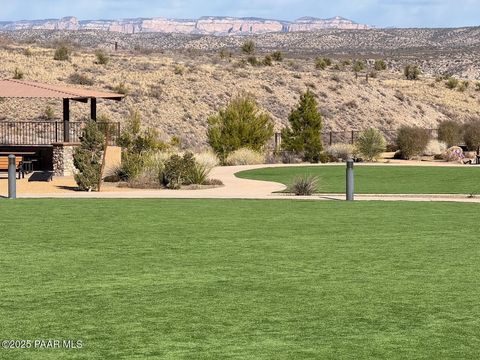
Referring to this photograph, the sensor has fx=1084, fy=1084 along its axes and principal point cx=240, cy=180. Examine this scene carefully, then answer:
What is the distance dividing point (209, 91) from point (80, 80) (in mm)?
8959

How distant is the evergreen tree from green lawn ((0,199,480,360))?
2558 centimetres

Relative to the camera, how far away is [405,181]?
104 feet

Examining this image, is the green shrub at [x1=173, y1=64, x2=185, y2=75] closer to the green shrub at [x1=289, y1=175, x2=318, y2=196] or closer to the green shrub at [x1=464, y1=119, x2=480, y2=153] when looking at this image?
the green shrub at [x1=464, y1=119, x2=480, y2=153]

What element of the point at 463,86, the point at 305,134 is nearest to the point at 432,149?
the point at 305,134

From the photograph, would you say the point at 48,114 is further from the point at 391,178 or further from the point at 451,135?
the point at 391,178

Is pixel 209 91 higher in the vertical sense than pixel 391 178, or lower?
higher

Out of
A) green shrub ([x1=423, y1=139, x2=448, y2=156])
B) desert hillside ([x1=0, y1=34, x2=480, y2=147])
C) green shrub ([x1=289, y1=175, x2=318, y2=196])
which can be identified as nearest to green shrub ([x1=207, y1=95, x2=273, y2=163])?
green shrub ([x1=423, y1=139, x2=448, y2=156])

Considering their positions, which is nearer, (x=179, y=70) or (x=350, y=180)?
(x=350, y=180)

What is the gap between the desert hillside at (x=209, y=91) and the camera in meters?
65.1

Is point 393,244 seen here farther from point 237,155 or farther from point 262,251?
point 237,155

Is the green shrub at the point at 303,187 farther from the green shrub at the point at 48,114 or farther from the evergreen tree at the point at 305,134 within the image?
the green shrub at the point at 48,114

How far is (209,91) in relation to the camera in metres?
73.4

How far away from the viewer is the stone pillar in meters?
35.8

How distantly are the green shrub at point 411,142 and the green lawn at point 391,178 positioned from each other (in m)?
9.96
